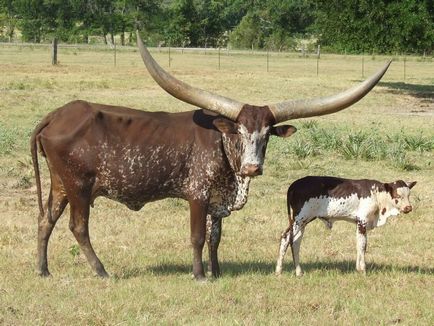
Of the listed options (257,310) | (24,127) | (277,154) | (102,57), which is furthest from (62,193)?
(102,57)

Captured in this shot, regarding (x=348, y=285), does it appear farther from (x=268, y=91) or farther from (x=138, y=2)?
(x=138, y=2)

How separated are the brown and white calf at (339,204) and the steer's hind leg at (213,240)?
2.01 feet

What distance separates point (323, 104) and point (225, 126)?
39.6 inches

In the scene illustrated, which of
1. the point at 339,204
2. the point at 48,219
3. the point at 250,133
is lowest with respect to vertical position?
the point at 48,219

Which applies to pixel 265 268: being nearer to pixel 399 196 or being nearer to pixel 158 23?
pixel 399 196

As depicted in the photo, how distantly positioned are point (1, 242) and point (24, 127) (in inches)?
412

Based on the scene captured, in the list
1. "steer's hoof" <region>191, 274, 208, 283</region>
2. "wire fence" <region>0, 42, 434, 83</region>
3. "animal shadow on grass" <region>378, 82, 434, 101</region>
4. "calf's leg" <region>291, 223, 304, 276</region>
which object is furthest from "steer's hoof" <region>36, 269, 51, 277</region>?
"wire fence" <region>0, 42, 434, 83</region>

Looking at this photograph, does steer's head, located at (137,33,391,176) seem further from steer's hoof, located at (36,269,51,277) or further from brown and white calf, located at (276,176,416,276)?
steer's hoof, located at (36,269,51,277)

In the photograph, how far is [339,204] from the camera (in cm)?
898

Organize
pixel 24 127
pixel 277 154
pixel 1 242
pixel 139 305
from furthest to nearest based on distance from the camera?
pixel 24 127, pixel 277 154, pixel 1 242, pixel 139 305

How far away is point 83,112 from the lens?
8.64m

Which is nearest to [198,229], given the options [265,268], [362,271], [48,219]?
[265,268]

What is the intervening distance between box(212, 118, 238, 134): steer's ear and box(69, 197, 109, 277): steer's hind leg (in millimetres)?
1440

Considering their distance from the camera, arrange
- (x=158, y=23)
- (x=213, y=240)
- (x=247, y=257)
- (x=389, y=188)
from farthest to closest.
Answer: (x=158, y=23) < (x=247, y=257) < (x=389, y=188) < (x=213, y=240)
